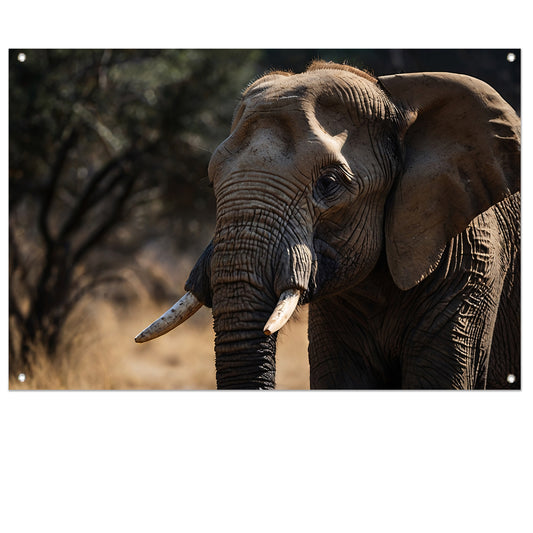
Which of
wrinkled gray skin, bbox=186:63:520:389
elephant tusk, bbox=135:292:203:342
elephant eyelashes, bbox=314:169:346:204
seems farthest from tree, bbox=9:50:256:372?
elephant eyelashes, bbox=314:169:346:204

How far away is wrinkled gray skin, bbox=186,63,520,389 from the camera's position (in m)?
2.49

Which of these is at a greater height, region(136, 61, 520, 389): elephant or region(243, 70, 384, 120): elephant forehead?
region(243, 70, 384, 120): elephant forehead

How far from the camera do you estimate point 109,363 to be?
221 inches

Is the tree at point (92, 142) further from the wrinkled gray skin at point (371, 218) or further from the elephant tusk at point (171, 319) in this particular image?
the wrinkled gray skin at point (371, 218)

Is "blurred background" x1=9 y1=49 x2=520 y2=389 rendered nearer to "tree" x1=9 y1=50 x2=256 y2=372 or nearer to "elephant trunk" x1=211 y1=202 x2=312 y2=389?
"tree" x1=9 y1=50 x2=256 y2=372

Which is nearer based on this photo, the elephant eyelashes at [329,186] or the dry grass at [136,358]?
the elephant eyelashes at [329,186]

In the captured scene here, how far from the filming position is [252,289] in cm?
246

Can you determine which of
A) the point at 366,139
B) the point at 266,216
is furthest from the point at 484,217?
the point at 266,216

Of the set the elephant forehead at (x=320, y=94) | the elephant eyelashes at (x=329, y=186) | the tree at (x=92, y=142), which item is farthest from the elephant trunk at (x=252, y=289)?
the tree at (x=92, y=142)

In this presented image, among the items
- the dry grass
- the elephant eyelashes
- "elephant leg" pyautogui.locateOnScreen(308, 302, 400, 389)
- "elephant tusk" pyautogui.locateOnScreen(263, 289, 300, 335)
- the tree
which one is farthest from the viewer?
the tree

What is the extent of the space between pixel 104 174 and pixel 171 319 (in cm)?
416

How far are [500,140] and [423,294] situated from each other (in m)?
0.51

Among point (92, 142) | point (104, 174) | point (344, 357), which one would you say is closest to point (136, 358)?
point (104, 174)

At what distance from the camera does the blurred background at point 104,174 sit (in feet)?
18.4
